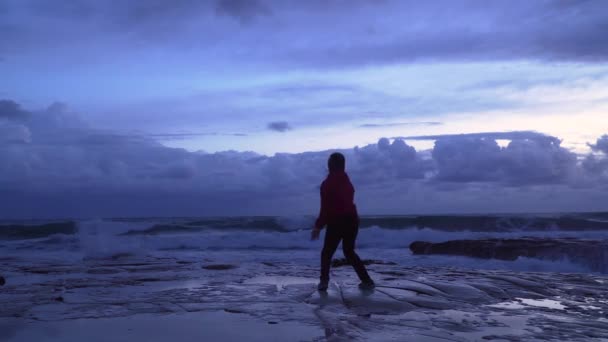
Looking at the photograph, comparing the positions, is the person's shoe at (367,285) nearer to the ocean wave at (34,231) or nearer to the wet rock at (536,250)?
the wet rock at (536,250)

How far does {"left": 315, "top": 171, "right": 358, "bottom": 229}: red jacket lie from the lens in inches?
258

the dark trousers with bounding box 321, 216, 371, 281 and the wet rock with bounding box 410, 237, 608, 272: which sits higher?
the dark trousers with bounding box 321, 216, 371, 281

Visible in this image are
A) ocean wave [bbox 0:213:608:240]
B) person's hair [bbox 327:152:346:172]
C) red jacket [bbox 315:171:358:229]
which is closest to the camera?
red jacket [bbox 315:171:358:229]

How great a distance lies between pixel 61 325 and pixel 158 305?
3.95 ft

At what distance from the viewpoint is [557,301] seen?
20.4ft

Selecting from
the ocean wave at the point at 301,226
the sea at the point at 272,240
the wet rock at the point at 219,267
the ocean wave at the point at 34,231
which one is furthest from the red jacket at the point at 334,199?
the ocean wave at the point at 34,231

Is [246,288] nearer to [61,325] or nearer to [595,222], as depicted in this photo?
[61,325]

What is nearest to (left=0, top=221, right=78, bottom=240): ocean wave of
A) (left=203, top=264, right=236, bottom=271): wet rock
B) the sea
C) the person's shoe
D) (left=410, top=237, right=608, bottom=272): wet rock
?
the sea

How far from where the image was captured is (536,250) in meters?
12.9

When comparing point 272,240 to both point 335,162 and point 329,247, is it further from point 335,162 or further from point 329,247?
point 335,162

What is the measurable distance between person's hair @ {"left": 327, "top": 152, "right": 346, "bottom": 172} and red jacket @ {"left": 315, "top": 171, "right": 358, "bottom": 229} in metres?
0.10

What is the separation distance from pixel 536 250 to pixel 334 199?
27.8 feet

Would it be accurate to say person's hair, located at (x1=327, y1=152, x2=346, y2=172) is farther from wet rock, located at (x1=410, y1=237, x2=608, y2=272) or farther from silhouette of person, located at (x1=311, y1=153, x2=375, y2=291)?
wet rock, located at (x1=410, y1=237, x2=608, y2=272)

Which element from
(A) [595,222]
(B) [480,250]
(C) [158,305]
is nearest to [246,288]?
(C) [158,305]
